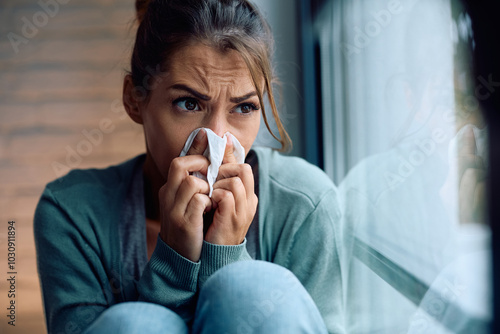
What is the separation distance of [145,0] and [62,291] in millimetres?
513

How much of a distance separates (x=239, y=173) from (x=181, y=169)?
3.5 inches

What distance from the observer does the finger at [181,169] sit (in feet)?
2.06

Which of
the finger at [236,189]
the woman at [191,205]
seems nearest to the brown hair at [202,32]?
the woman at [191,205]

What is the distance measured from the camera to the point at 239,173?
649 mm

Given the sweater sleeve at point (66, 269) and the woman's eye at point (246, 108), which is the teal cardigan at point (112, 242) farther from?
the woman's eye at point (246, 108)

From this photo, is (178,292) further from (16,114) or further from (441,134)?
(16,114)

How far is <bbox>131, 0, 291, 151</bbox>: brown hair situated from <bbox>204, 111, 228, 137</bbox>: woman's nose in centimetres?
7

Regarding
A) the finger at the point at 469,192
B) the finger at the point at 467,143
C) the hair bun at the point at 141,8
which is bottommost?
the finger at the point at 469,192

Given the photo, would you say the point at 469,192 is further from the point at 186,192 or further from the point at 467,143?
the point at 186,192

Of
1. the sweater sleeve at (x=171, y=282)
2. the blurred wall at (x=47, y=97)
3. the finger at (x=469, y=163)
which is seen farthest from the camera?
the blurred wall at (x=47, y=97)

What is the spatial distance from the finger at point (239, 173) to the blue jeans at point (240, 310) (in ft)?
0.47

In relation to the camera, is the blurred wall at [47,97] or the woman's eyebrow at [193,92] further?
the blurred wall at [47,97]

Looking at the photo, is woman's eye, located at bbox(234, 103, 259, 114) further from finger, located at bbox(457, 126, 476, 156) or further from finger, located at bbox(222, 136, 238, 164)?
finger, located at bbox(457, 126, 476, 156)

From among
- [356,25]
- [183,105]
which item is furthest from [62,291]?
[356,25]
